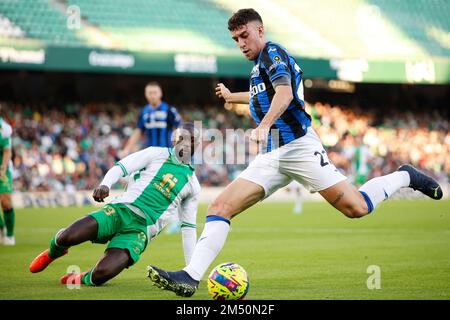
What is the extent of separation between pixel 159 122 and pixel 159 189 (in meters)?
5.96

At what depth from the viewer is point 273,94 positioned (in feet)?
22.0

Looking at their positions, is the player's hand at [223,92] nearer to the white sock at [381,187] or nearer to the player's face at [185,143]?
the player's face at [185,143]

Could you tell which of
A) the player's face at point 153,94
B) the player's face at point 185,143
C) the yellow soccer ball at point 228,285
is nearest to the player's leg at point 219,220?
the yellow soccer ball at point 228,285

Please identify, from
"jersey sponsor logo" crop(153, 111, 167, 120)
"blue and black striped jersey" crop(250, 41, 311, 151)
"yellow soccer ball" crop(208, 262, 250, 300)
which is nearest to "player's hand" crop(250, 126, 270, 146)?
"blue and black striped jersey" crop(250, 41, 311, 151)

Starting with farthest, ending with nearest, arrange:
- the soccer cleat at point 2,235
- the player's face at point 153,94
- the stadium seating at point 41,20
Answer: the stadium seating at point 41,20 < the player's face at point 153,94 < the soccer cleat at point 2,235

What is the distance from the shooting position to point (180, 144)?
7.68 m

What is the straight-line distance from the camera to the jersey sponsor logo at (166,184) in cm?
762

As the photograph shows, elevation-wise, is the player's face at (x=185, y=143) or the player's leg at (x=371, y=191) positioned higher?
the player's face at (x=185, y=143)

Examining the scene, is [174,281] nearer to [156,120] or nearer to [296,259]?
[296,259]

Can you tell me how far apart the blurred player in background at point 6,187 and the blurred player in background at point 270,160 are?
637 cm

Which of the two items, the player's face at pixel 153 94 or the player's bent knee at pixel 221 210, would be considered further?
the player's face at pixel 153 94

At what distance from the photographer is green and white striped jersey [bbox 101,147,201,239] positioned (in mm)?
7516
